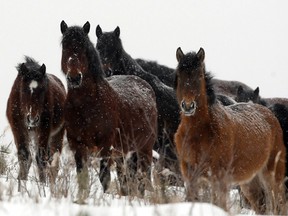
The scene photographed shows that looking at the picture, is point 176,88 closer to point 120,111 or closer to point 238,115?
point 238,115

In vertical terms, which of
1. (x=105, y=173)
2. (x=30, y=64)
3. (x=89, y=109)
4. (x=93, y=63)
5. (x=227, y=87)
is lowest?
(x=105, y=173)

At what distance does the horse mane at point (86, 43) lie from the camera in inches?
336

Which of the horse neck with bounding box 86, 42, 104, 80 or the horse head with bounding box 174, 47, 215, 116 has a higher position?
the horse neck with bounding box 86, 42, 104, 80

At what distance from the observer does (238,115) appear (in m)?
8.27

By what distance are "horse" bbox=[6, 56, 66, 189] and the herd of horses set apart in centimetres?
2

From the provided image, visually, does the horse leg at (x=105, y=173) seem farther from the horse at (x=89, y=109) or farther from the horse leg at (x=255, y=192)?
the horse leg at (x=255, y=192)

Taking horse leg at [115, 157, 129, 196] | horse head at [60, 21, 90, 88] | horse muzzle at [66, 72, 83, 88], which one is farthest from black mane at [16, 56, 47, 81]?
horse leg at [115, 157, 129, 196]

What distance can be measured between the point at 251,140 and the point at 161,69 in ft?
19.4

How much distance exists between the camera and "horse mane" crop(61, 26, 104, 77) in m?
8.55

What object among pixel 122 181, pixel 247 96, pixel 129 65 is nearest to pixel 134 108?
pixel 129 65

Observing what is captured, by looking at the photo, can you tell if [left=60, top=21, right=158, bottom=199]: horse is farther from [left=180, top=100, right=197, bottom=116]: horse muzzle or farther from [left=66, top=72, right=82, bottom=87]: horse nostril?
[left=180, top=100, right=197, bottom=116]: horse muzzle

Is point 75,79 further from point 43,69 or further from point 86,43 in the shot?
point 43,69

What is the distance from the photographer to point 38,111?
349 inches

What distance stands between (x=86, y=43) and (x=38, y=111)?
1.20m
